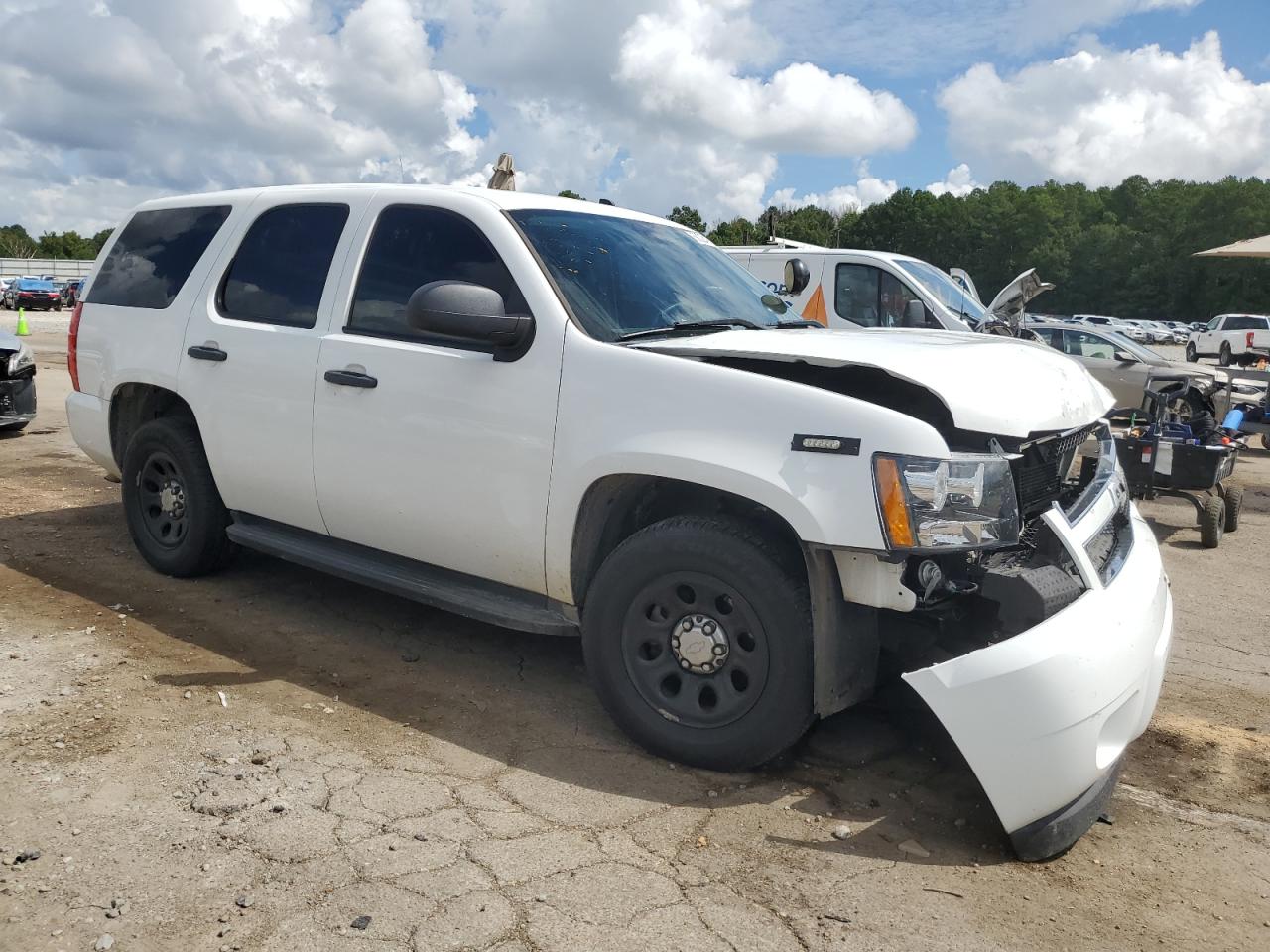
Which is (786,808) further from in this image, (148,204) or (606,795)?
(148,204)

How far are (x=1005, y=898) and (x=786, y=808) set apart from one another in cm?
72

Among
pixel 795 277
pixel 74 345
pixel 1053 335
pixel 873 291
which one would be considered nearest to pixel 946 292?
pixel 873 291

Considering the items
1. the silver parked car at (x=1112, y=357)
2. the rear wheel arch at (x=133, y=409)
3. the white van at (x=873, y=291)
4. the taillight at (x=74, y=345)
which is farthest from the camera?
the silver parked car at (x=1112, y=357)

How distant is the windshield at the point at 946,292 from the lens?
1135cm

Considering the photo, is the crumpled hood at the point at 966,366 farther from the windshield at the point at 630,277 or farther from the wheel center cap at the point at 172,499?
the wheel center cap at the point at 172,499

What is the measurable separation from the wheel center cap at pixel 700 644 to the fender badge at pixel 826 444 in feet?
2.15

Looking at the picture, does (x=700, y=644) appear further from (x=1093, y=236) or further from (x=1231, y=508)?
(x=1093, y=236)

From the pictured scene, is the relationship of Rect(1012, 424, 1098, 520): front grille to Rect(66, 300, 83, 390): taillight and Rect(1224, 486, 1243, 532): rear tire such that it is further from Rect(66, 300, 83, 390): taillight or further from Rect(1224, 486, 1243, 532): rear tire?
Rect(1224, 486, 1243, 532): rear tire

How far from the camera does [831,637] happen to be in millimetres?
3240

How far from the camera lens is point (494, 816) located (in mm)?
3275

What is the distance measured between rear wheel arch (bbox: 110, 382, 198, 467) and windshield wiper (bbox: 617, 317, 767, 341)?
2.83 metres

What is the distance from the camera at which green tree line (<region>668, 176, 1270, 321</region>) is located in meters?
79.2

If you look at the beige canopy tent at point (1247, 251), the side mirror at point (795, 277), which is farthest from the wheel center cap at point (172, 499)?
the beige canopy tent at point (1247, 251)

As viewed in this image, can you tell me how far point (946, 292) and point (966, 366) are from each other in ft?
28.9
